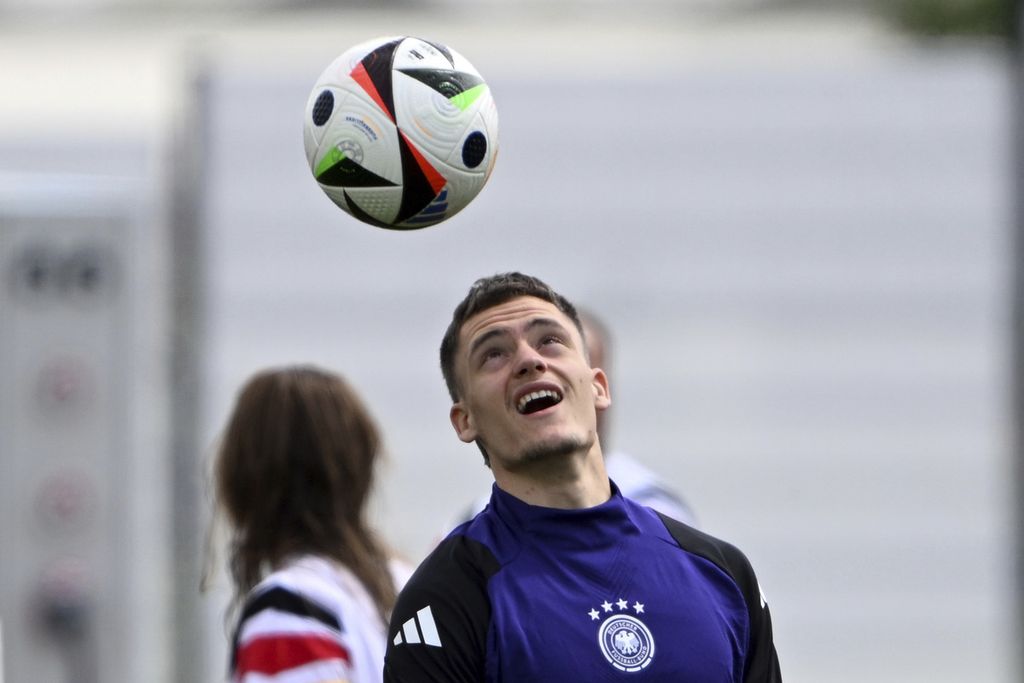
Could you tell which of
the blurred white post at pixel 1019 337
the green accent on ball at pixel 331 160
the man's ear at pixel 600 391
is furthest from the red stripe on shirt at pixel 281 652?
the blurred white post at pixel 1019 337

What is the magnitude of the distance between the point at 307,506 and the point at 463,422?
93 centimetres

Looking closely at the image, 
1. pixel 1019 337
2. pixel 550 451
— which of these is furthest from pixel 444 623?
pixel 1019 337

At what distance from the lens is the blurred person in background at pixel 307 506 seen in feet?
11.6

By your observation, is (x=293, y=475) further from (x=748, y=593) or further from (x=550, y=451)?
(x=748, y=593)

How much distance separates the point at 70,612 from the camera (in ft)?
21.7

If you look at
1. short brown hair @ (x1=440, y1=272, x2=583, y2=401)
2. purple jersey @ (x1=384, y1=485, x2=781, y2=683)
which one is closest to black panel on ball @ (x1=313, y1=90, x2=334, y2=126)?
short brown hair @ (x1=440, y1=272, x2=583, y2=401)

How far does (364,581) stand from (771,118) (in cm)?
608

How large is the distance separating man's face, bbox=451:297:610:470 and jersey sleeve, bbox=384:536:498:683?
22 cm

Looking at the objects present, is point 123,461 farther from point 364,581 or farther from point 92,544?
point 364,581

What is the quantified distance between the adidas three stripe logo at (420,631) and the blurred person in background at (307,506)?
0.87 meters

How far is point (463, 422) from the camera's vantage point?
2.94m

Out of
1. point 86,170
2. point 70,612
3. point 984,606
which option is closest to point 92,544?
point 70,612

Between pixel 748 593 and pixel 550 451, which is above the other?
pixel 550 451

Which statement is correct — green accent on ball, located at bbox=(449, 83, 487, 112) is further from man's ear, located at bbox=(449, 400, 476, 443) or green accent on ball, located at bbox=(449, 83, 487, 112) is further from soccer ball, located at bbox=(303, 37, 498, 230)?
man's ear, located at bbox=(449, 400, 476, 443)
